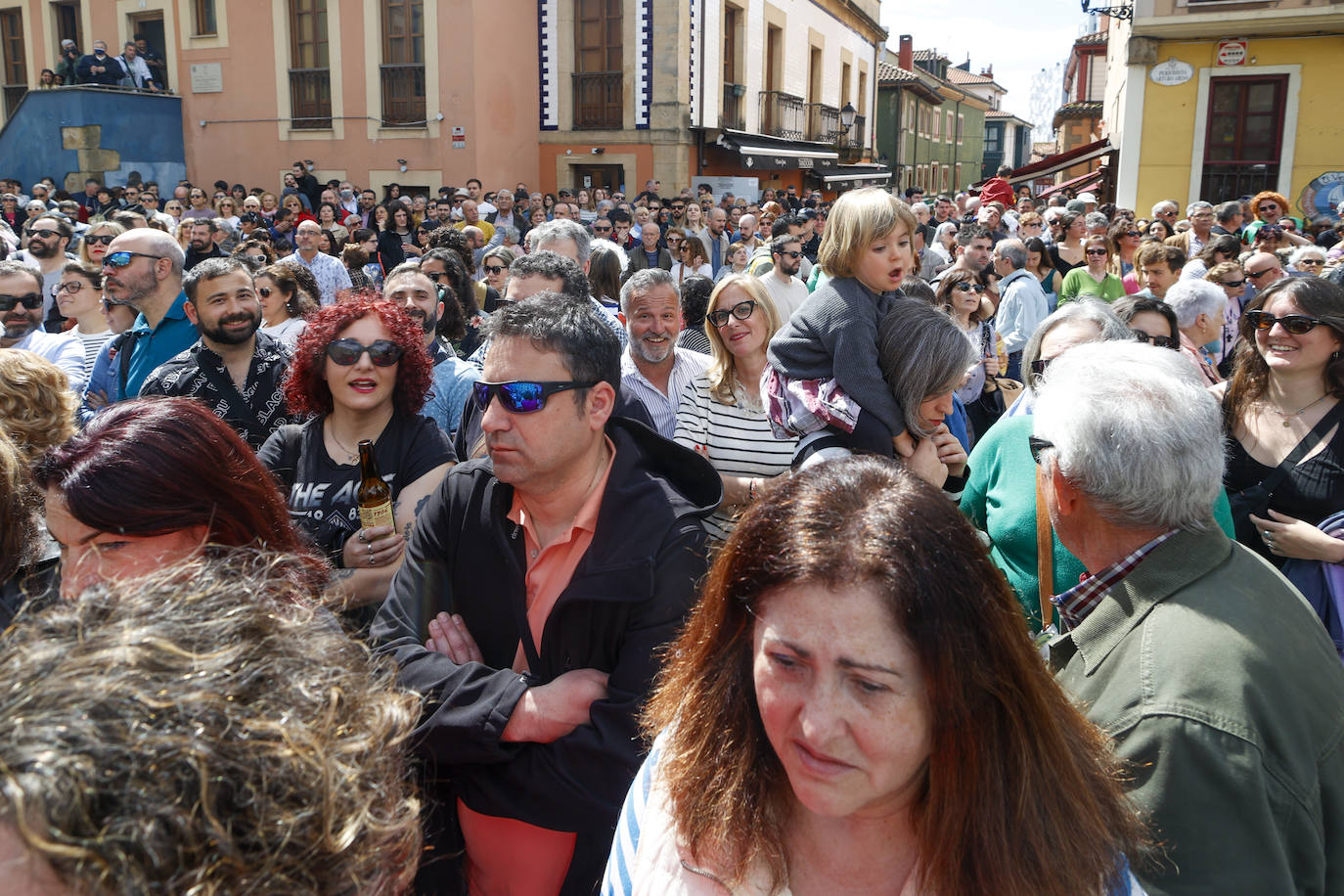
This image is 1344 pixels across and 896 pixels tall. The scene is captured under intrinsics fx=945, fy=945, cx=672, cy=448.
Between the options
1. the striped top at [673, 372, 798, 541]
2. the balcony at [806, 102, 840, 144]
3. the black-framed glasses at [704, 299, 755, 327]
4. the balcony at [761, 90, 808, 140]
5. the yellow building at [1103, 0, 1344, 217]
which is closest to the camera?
the striped top at [673, 372, 798, 541]

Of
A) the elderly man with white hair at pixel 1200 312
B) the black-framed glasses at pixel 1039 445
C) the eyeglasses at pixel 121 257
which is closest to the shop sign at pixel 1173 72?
the elderly man with white hair at pixel 1200 312

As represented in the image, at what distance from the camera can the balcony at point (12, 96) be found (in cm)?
2433

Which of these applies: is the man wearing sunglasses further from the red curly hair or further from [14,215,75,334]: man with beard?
[14,215,75,334]: man with beard

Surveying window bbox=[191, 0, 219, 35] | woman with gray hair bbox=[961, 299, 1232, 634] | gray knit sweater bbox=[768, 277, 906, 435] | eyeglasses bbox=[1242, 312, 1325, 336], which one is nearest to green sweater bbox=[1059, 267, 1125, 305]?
eyeglasses bbox=[1242, 312, 1325, 336]

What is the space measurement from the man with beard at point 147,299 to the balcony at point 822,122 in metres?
28.3

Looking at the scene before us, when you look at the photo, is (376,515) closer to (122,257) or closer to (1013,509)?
(1013,509)

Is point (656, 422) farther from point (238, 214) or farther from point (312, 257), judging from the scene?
point (238, 214)

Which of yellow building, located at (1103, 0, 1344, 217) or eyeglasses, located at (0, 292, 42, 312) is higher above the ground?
yellow building, located at (1103, 0, 1344, 217)

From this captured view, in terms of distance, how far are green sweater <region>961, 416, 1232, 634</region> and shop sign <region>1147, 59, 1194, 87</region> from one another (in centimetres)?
1825

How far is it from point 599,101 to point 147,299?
1830 centimetres

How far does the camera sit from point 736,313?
13.7ft

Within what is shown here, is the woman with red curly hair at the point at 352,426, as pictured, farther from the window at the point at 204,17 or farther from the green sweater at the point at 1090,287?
the window at the point at 204,17

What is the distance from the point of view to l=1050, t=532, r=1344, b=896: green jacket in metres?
1.53

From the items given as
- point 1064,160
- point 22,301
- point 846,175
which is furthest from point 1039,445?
point 846,175
